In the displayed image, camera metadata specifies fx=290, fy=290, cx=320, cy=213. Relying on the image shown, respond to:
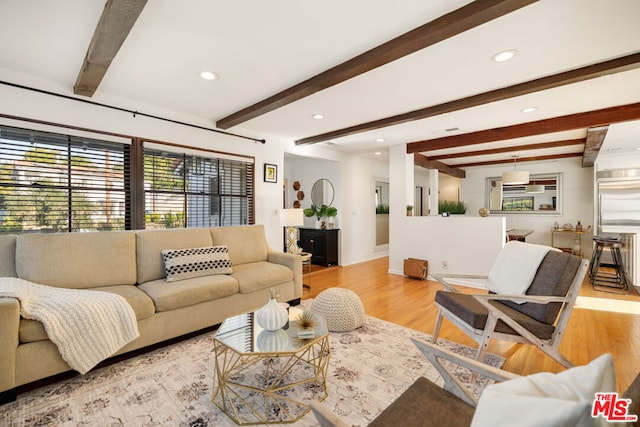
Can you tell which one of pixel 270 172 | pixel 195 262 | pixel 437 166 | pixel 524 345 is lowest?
pixel 524 345

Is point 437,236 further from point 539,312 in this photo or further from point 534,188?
point 534,188

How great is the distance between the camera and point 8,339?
5.51 ft

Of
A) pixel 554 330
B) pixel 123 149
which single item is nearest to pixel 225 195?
pixel 123 149

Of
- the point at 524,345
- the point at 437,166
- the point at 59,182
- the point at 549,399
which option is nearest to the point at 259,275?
the point at 59,182

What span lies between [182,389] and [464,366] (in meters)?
1.70

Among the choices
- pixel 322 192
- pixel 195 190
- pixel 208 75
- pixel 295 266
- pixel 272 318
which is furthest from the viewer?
pixel 322 192

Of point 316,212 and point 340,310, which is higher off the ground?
point 316,212

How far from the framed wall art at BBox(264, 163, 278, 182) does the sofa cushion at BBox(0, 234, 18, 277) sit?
2849 mm

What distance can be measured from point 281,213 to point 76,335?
2.69m

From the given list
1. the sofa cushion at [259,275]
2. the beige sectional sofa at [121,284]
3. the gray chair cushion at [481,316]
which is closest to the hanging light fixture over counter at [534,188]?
the gray chair cushion at [481,316]

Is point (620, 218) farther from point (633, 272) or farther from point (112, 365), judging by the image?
point (112, 365)

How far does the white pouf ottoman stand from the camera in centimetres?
270

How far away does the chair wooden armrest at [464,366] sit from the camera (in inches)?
42.4

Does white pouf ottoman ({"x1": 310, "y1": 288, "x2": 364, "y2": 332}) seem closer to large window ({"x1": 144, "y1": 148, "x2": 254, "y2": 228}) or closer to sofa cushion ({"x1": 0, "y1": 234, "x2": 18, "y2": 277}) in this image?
A: large window ({"x1": 144, "y1": 148, "x2": 254, "y2": 228})
